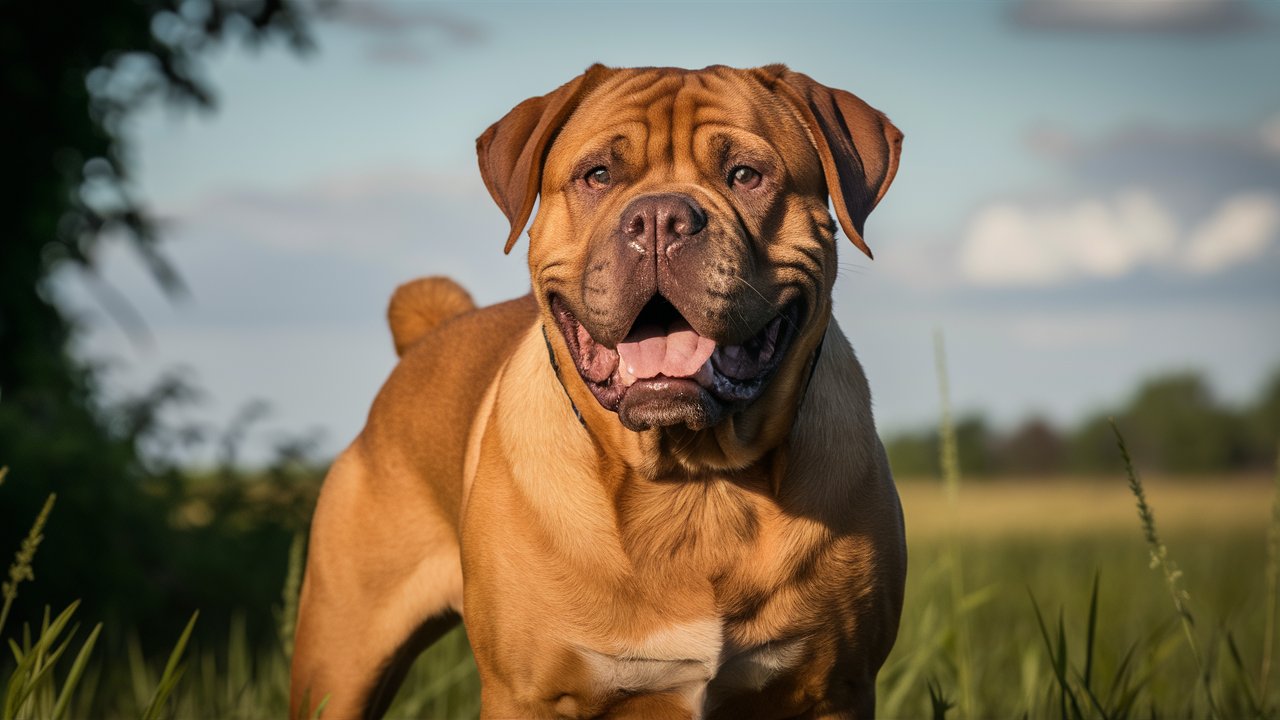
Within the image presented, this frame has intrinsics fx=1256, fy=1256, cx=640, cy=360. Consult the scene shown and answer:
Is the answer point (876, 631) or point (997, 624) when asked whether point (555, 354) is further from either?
point (997, 624)

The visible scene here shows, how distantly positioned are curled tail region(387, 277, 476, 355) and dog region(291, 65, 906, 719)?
1.52m

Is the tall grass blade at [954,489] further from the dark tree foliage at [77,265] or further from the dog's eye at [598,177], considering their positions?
the dark tree foliage at [77,265]

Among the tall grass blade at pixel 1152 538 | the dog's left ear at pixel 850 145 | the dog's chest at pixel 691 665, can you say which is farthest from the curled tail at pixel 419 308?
the tall grass blade at pixel 1152 538

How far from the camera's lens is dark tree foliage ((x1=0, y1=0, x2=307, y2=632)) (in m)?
6.73

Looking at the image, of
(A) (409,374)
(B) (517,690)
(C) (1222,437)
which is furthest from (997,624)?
(C) (1222,437)

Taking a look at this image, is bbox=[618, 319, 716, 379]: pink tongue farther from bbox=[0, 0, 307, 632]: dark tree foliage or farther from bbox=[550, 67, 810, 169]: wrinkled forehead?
bbox=[0, 0, 307, 632]: dark tree foliage

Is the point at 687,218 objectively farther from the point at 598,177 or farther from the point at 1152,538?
the point at 1152,538

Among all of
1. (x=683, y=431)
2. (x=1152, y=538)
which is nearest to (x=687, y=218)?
(x=683, y=431)

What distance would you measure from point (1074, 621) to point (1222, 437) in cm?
1140

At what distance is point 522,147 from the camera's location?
352 cm

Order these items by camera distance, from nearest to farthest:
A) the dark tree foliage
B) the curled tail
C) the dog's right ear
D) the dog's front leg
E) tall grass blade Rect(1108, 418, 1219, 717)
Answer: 1. tall grass blade Rect(1108, 418, 1219, 717)
2. the dog's right ear
3. the dog's front leg
4. the curled tail
5. the dark tree foliage

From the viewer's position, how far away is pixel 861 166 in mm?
3422

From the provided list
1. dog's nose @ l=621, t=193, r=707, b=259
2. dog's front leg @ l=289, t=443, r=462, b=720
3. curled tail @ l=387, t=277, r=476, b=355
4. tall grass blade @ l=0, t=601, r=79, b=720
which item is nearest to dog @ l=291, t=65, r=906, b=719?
dog's nose @ l=621, t=193, r=707, b=259

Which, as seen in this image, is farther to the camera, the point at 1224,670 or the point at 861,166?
the point at 1224,670
